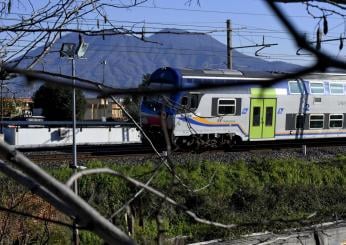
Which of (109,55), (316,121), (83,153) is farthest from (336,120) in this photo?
(109,55)

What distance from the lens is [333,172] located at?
1584 cm

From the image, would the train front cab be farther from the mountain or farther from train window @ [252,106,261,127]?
the mountain

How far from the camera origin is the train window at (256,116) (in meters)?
20.8

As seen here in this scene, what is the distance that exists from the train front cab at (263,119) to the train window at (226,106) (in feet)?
Answer: 2.70

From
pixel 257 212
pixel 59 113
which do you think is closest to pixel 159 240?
pixel 257 212

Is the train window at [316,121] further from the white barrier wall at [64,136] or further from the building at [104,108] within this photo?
the building at [104,108]

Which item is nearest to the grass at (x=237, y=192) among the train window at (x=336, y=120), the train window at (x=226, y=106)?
the train window at (x=226, y=106)

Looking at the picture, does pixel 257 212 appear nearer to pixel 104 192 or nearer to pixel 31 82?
pixel 104 192

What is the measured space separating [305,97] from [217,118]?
431cm

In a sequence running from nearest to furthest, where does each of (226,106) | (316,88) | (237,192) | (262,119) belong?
(237,192)
(226,106)
(262,119)
(316,88)

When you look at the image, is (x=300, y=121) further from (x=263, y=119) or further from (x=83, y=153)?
(x=83, y=153)

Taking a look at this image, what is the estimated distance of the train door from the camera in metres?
20.7

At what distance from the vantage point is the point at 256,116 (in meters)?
20.9

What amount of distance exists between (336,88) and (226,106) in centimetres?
585
